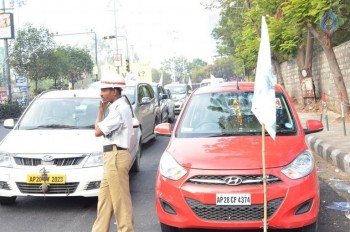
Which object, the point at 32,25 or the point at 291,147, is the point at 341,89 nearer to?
the point at 291,147

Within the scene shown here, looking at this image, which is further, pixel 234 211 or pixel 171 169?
pixel 171 169

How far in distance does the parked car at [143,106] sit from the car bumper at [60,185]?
4.83m

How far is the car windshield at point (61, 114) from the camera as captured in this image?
6812 mm

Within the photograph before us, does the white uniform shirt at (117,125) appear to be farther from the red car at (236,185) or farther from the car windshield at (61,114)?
the car windshield at (61,114)

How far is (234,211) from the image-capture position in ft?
13.9

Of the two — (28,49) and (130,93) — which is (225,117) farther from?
(28,49)

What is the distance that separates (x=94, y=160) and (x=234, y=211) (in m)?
2.23

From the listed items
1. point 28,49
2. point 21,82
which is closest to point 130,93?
point 21,82

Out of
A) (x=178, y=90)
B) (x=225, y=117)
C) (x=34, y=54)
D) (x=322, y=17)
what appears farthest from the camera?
(x=34, y=54)

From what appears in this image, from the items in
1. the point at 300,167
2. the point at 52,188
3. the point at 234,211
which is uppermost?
the point at 300,167

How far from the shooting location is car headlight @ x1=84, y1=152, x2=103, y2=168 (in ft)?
19.0

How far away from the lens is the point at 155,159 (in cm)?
990

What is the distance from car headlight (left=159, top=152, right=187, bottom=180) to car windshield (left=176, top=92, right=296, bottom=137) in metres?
0.62

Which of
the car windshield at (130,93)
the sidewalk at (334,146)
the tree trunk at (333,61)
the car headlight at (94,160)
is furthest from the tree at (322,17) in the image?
the car headlight at (94,160)
